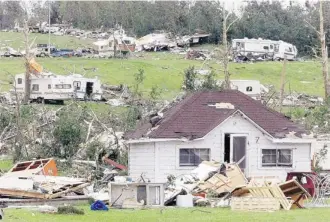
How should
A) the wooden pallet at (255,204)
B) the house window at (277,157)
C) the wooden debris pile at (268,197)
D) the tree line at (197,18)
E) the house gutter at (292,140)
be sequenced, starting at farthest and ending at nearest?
the tree line at (197,18) < the house window at (277,157) < the house gutter at (292,140) < the wooden debris pile at (268,197) < the wooden pallet at (255,204)

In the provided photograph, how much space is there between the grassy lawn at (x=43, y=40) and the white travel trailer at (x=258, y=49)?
1888 centimetres

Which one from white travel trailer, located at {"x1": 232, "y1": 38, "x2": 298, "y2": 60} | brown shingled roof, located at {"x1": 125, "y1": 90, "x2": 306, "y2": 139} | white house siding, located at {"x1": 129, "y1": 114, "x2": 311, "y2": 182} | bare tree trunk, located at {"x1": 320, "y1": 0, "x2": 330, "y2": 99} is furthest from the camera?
white travel trailer, located at {"x1": 232, "y1": 38, "x2": 298, "y2": 60}

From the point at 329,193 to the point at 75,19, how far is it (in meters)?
97.3

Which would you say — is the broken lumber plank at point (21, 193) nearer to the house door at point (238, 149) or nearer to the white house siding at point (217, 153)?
the white house siding at point (217, 153)

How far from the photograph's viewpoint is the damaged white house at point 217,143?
37.2m

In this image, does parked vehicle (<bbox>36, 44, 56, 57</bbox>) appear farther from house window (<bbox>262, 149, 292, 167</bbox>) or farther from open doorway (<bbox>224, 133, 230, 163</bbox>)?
house window (<bbox>262, 149, 292, 167</bbox>)

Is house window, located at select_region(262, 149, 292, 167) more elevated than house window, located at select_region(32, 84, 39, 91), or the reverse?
house window, located at select_region(32, 84, 39, 91)

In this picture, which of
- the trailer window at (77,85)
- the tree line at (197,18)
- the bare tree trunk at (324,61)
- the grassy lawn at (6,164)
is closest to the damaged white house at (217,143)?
the grassy lawn at (6,164)

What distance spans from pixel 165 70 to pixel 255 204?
5399 centimetres

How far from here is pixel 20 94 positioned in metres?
67.4

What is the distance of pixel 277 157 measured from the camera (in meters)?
38.2

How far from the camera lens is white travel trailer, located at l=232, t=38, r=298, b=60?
3639 inches

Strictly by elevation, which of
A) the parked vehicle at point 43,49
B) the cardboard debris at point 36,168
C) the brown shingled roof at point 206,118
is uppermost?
the parked vehicle at point 43,49

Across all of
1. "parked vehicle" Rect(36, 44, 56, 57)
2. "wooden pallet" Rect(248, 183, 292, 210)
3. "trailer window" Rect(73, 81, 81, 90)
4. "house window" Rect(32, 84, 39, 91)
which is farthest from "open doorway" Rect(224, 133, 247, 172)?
"parked vehicle" Rect(36, 44, 56, 57)
